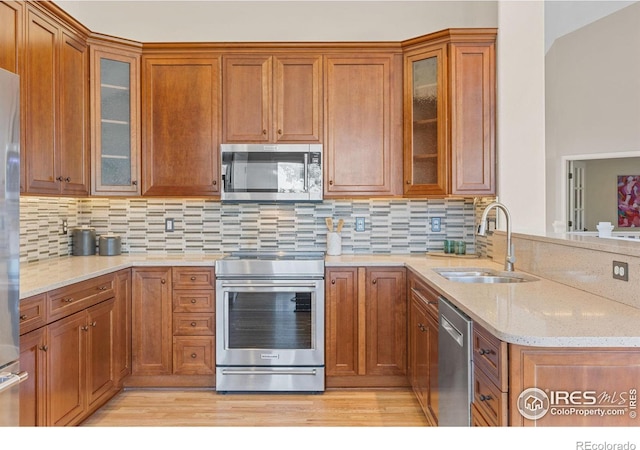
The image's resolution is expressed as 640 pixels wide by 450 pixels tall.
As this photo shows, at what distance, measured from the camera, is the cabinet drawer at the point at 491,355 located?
1.39m

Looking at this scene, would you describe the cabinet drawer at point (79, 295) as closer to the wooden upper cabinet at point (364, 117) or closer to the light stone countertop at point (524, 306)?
the light stone countertop at point (524, 306)

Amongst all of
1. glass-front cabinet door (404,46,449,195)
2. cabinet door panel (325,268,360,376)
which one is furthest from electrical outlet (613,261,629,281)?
cabinet door panel (325,268,360,376)

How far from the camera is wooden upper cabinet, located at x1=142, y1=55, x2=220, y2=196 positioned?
346cm

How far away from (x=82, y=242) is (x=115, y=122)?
36.3 inches

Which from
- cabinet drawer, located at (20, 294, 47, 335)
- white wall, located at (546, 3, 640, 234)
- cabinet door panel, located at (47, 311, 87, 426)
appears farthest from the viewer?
white wall, located at (546, 3, 640, 234)

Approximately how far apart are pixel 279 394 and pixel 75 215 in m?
2.08

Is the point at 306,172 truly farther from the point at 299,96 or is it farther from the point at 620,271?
the point at 620,271

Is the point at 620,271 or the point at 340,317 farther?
the point at 340,317

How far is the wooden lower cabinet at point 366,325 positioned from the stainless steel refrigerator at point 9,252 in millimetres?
1838

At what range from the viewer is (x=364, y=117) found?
348cm

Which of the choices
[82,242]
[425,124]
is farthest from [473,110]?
[82,242]

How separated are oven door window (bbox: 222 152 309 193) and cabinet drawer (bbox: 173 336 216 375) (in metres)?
1.06

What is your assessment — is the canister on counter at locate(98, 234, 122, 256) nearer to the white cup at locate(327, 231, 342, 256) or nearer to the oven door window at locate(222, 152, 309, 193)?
the oven door window at locate(222, 152, 309, 193)

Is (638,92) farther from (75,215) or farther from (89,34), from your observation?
(75,215)
